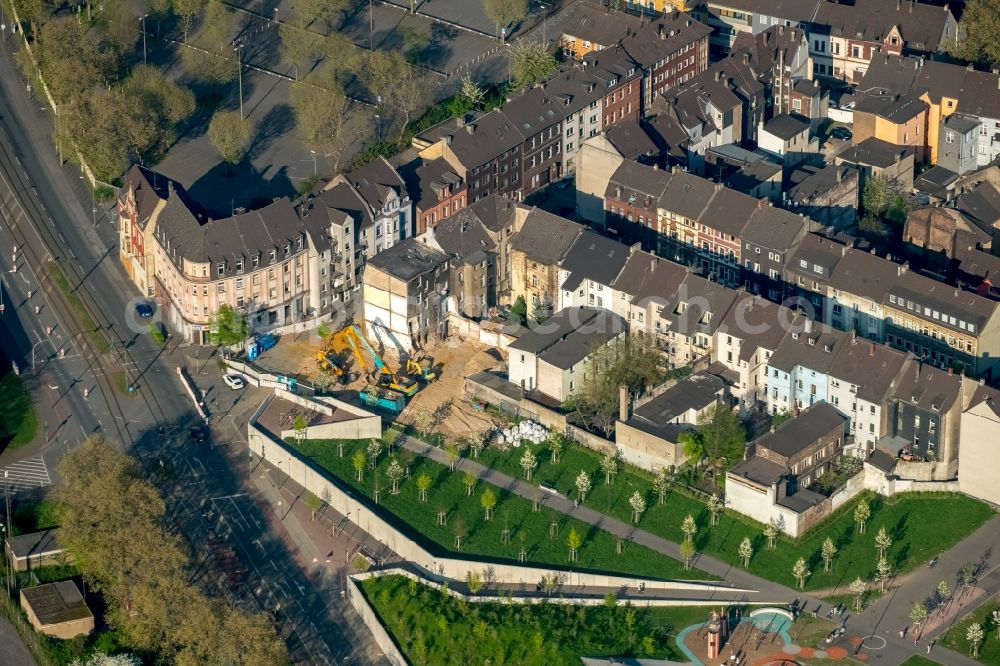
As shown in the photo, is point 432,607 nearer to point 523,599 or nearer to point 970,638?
point 523,599

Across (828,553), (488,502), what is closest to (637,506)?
(488,502)

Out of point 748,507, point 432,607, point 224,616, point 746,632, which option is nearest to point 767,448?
point 748,507

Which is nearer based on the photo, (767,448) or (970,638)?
(970,638)

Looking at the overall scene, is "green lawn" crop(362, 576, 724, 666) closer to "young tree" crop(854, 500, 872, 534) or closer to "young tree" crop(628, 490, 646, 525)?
"young tree" crop(628, 490, 646, 525)

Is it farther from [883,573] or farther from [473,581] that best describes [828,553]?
[473,581]

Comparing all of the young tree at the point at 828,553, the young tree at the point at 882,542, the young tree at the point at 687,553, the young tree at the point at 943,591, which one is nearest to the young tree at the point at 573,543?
the young tree at the point at 687,553
